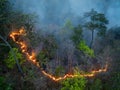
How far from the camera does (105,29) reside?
57.2ft

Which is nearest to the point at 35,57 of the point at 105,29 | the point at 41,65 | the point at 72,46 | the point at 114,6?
the point at 41,65

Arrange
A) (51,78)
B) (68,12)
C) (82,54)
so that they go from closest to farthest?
(51,78), (82,54), (68,12)

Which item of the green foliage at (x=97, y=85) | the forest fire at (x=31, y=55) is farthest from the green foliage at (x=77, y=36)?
the green foliage at (x=97, y=85)

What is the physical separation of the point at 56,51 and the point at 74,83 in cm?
216

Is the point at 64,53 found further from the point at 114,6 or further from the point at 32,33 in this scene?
the point at 114,6

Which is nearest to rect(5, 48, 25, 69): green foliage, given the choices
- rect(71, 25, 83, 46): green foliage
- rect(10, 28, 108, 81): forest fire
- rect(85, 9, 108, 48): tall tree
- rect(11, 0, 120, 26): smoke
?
rect(10, 28, 108, 81): forest fire

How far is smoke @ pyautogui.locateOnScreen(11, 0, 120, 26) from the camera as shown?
1902cm

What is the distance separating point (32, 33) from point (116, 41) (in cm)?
→ 368

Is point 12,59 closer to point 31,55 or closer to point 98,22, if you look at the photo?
point 31,55

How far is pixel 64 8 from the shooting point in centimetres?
1967

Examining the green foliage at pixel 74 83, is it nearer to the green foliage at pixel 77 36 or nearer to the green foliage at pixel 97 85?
the green foliage at pixel 97 85

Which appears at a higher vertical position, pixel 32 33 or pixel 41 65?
pixel 32 33

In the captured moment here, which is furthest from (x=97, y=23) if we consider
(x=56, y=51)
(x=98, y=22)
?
(x=56, y=51)

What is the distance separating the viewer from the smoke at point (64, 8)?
19.0m
